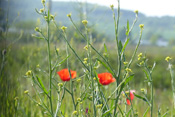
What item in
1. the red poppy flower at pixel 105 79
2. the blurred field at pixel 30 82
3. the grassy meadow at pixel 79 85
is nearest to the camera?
the grassy meadow at pixel 79 85

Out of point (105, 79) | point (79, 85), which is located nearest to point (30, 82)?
point (79, 85)

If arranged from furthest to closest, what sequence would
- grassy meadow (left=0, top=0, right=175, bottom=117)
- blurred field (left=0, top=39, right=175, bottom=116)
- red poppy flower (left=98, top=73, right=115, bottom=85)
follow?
blurred field (left=0, top=39, right=175, bottom=116)
red poppy flower (left=98, top=73, right=115, bottom=85)
grassy meadow (left=0, top=0, right=175, bottom=117)

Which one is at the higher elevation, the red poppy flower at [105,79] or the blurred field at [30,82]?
the red poppy flower at [105,79]

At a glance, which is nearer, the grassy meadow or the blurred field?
the grassy meadow

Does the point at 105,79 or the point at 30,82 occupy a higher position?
the point at 105,79

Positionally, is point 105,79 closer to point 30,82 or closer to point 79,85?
point 79,85

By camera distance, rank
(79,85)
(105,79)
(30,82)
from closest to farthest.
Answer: (105,79) < (79,85) < (30,82)

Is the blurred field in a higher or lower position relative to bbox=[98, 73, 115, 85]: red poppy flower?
lower

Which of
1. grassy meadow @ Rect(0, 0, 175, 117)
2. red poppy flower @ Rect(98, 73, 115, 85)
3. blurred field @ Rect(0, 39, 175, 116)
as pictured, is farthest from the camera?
blurred field @ Rect(0, 39, 175, 116)

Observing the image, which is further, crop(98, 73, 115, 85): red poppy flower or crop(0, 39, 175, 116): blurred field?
crop(0, 39, 175, 116): blurred field

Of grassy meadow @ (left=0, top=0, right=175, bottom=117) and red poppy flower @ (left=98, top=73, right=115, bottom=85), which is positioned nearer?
grassy meadow @ (left=0, top=0, right=175, bottom=117)

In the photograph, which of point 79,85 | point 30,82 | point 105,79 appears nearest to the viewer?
point 105,79

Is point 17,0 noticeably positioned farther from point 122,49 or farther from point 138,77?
point 122,49

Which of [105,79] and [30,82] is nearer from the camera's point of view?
[105,79]
